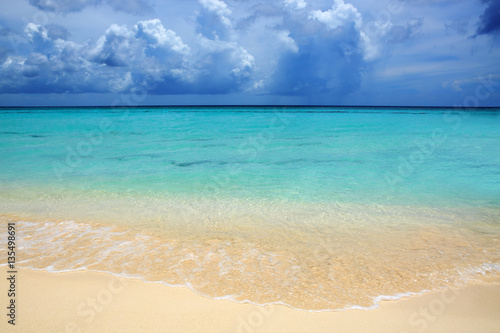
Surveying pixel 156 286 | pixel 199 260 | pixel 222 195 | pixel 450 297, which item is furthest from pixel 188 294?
pixel 222 195

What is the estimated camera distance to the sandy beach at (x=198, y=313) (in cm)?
303

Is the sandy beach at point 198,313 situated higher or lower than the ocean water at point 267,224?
lower

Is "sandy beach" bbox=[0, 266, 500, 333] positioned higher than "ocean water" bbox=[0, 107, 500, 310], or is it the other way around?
"ocean water" bbox=[0, 107, 500, 310]

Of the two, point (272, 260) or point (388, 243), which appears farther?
point (388, 243)

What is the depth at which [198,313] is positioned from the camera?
10.6ft

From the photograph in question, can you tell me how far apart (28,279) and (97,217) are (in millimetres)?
2462

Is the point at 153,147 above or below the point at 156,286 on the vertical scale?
above

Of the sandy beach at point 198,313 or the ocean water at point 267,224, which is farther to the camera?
the ocean water at point 267,224

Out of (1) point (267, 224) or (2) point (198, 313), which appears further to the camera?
(1) point (267, 224)

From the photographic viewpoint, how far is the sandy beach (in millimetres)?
3029

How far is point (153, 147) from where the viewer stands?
54.6 ft

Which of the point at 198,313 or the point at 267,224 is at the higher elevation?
the point at 267,224

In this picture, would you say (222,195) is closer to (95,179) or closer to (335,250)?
(335,250)

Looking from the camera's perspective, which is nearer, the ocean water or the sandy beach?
the sandy beach
